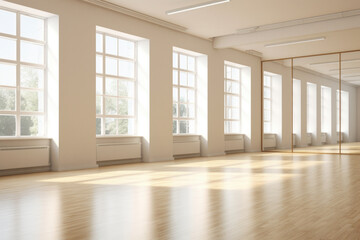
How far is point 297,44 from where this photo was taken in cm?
1546

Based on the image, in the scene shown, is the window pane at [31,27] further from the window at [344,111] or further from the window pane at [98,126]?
the window at [344,111]

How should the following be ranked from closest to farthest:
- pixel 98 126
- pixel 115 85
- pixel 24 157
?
pixel 24 157, pixel 98 126, pixel 115 85

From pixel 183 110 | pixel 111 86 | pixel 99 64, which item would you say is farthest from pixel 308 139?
pixel 99 64

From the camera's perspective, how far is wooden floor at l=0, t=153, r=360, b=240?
3.87 metres

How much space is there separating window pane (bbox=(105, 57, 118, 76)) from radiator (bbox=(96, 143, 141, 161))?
7.09ft

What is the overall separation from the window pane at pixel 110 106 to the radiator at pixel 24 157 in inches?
99.9

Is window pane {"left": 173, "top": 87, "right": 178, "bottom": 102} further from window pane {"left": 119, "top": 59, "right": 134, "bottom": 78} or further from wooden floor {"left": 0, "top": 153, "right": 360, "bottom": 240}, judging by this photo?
wooden floor {"left": 0, "top": 153, "right": 360, "bottom": 240}

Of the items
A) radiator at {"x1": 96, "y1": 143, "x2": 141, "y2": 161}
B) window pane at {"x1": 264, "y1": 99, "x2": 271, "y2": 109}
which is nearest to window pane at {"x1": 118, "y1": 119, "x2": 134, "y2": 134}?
radiator at {"x1": 96, "y1": 143, "x2": 141, "y2": 161}

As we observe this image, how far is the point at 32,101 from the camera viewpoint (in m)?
9.71

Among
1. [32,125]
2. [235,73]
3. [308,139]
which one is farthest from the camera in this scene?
[308,139]

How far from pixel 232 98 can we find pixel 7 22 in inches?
409

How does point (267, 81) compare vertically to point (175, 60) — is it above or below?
below

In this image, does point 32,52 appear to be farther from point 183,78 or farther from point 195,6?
point 183,78

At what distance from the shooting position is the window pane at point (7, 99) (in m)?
9.06
